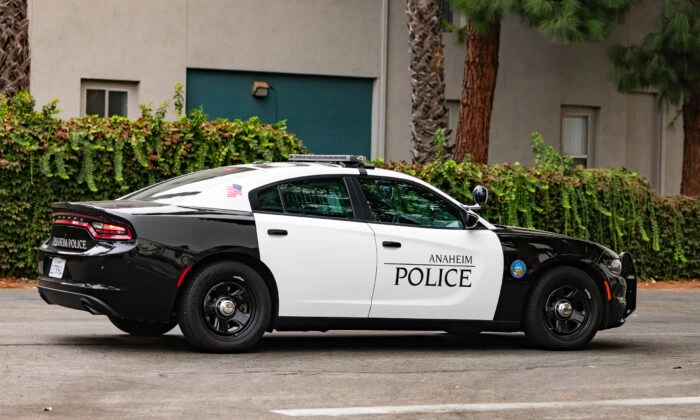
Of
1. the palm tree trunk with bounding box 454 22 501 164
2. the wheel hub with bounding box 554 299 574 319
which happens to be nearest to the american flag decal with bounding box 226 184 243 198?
the wheel hub with bounding box 554 299 574 319

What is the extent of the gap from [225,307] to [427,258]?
5.72ft

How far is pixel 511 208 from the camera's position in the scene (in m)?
18.0

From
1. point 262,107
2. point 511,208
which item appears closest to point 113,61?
point 262,107

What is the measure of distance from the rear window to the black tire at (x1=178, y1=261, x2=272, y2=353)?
789 mm

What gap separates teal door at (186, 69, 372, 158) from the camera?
22453 millimetres

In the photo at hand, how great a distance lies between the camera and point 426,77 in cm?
2075

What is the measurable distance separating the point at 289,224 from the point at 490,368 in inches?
73.7

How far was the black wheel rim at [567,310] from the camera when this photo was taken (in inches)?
417

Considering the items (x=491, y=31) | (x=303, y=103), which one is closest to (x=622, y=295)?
(x=491, y=31)

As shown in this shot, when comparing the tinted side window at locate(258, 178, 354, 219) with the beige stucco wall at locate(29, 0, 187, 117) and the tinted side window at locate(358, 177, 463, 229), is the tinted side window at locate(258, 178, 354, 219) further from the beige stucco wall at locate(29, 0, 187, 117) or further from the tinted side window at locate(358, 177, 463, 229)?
the beige stucco wall at locate(29, 0, 187, 117)

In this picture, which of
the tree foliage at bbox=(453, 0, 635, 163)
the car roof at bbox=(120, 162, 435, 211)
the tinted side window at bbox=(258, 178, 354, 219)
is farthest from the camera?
the tree foliage at bbox=(453, 0, 635, 163)

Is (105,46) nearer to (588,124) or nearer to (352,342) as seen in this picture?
(588,124)

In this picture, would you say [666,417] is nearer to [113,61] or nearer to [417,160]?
[417,160]

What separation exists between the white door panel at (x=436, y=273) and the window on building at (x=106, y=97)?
41.1 feet
